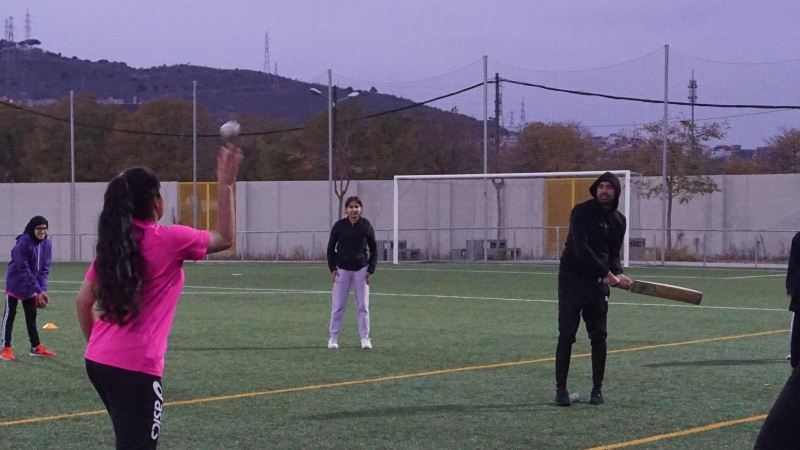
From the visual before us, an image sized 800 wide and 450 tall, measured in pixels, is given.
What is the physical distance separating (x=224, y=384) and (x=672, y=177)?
30738 millimetres

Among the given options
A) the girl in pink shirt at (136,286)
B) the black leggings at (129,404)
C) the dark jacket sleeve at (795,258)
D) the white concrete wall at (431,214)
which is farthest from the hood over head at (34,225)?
the white concrete wall at (431,214)

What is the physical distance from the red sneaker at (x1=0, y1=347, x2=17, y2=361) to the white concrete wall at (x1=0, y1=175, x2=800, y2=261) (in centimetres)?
2560

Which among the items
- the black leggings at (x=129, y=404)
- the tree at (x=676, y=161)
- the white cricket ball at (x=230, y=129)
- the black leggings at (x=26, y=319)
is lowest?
the black leggings at (x=26, y=319)

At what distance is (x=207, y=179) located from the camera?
44.8 m

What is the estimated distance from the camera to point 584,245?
8.94 m

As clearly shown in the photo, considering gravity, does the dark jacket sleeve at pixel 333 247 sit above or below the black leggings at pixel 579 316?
above

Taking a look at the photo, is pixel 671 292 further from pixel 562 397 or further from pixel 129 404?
pixel 129 404

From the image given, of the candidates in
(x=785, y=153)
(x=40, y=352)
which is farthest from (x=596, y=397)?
(x=785, y=153)

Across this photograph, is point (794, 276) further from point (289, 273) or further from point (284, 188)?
point (284, 188)

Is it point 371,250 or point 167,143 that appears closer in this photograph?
point 371,250

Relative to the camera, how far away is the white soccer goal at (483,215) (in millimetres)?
36750

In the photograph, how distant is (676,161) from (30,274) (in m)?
30.4

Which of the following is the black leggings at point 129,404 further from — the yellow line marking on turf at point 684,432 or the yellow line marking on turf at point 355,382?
the yellow line marking on turf at point 355,382

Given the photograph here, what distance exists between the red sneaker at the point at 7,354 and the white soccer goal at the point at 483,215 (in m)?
23.0
